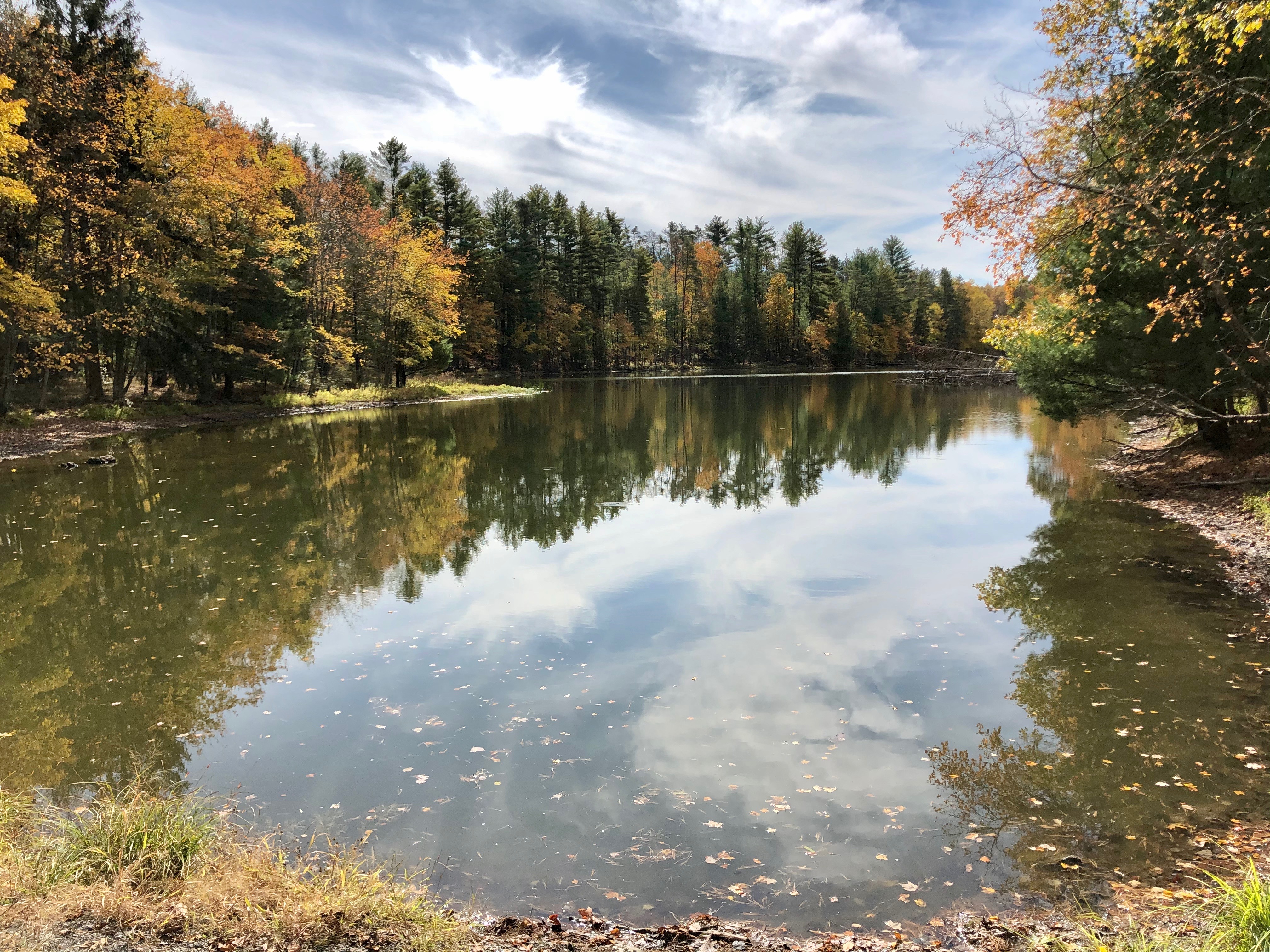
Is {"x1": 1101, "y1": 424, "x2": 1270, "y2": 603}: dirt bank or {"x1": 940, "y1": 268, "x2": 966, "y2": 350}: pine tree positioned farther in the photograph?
{"x1": 940, "y1": 268, "x2": 966, "y2": 350}: pine tree

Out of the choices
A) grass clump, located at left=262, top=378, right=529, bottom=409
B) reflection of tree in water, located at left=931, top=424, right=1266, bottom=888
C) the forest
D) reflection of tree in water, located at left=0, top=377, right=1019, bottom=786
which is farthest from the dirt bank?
grass clump, located at left=262, top=378, right=529, bottom=409

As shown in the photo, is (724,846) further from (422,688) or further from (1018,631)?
(1018,631)

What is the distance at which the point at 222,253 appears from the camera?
91.7ft

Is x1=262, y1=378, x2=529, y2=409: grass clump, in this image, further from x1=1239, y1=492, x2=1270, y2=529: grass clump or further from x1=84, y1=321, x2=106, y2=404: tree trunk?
x1=1239, y1=492, x2=1270, y2=529: grass clump

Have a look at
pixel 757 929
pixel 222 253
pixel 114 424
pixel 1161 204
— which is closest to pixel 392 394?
pixel 222 253

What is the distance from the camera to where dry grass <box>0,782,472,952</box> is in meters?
3.29

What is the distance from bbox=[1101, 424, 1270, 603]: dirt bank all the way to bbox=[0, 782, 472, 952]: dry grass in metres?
10.1

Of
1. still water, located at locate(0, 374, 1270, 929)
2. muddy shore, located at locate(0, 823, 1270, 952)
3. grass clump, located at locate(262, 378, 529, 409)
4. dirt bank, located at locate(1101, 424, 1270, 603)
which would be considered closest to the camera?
muddy shore, located at locate(0, 823, 1270, 952)

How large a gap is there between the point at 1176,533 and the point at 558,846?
11883mm

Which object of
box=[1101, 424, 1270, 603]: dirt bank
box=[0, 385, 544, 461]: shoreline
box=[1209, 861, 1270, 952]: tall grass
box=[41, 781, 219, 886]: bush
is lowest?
box=[41, 781, 219, 886]: bush

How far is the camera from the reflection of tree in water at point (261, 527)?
21.8 feet

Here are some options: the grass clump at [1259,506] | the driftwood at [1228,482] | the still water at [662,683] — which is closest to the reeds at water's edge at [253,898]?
the still water at [662,683]

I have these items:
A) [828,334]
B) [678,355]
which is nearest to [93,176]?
[678,355]

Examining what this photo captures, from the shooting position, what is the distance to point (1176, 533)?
11688mm
